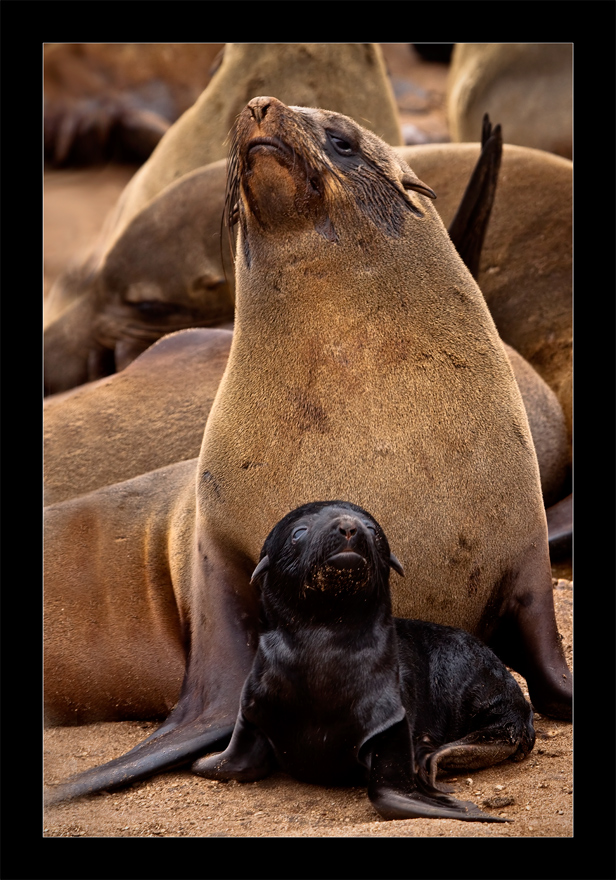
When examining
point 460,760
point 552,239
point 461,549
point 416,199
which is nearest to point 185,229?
point 552,239

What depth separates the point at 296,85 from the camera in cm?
761

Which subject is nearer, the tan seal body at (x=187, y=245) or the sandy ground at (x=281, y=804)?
the sandy ground at (x=281, y=804)

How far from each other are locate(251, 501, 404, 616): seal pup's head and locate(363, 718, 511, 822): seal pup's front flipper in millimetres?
340

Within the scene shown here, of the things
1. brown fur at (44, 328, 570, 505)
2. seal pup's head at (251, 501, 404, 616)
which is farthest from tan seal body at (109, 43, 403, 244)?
seal pup's head at (251, 501, 404, 616)

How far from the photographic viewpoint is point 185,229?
741cm

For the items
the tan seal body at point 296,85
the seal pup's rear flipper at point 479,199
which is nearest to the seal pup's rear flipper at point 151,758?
the seal pup's rear flipper at point 479,199

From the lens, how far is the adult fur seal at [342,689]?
115 inches

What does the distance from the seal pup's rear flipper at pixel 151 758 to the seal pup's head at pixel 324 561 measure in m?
0.52

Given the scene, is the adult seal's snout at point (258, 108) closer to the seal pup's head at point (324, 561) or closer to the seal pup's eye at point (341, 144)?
the seal pup's eye at point (341, 144)

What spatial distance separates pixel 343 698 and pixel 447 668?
0.45 m

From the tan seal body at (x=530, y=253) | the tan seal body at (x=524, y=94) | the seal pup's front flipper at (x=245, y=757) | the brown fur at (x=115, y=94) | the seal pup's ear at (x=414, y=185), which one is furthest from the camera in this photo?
the brown fur at (x=115, y=94)

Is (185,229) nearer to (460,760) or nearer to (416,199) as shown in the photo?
(416,199)

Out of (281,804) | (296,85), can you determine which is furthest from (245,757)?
(296,85)

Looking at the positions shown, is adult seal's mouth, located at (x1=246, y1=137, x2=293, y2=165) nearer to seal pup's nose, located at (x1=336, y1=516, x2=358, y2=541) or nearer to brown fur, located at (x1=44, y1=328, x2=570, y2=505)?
seal pup's nose, located at (x1=336, y1=516, x2=358, y2=541)
